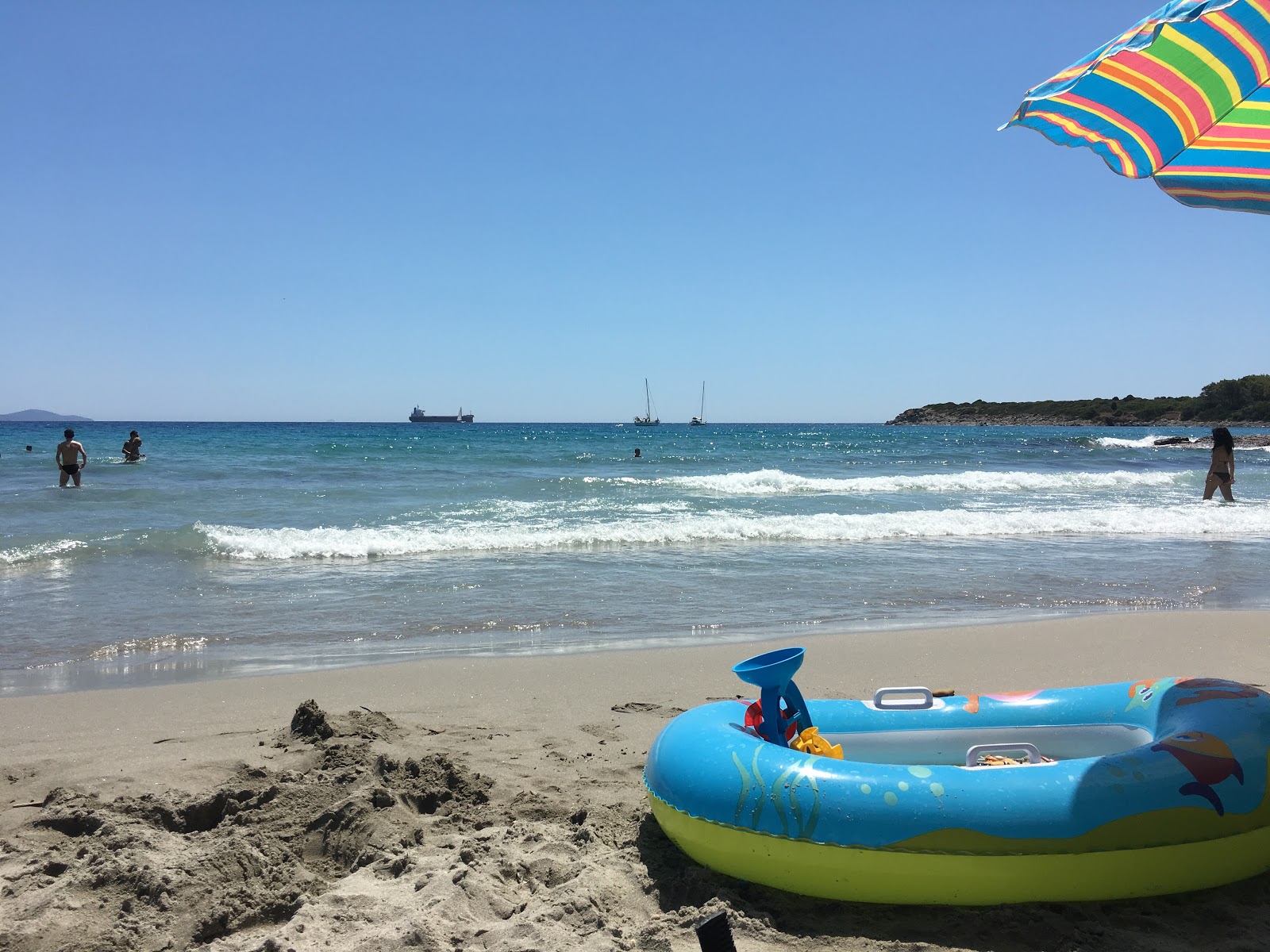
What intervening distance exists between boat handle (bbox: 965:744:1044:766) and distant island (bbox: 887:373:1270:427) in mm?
55110

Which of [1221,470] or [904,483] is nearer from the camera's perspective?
[1221,470]

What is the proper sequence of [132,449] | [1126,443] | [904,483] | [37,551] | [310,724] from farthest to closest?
[1126,443]
[132,449]
[904,483]
[37,551]
[310,724]

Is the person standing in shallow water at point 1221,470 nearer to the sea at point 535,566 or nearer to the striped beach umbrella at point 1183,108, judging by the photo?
the sea at point 535,566

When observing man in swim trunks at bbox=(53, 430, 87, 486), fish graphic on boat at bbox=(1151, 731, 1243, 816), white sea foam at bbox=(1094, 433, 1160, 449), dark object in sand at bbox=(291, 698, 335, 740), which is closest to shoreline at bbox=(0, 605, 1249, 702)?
dark object in sand at bbox=(291, 698, 335, 740)

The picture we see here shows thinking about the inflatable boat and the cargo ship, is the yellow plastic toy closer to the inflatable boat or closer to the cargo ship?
the inflatable boat

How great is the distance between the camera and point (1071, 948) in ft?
8.58

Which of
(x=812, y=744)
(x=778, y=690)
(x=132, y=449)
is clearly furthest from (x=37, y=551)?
(x=132, y=449)

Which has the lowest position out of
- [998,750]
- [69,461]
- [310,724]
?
[310,724]

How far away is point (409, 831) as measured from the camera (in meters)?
3.35

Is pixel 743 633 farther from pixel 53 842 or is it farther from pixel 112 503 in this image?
pixel 112 503

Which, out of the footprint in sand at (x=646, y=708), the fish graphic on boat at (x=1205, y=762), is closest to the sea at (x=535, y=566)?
the footprint in sand at (x=646, y=708)

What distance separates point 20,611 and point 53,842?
5112 mm

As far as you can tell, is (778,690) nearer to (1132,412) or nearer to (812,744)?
(812,744)

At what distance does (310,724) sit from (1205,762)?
150 inches
